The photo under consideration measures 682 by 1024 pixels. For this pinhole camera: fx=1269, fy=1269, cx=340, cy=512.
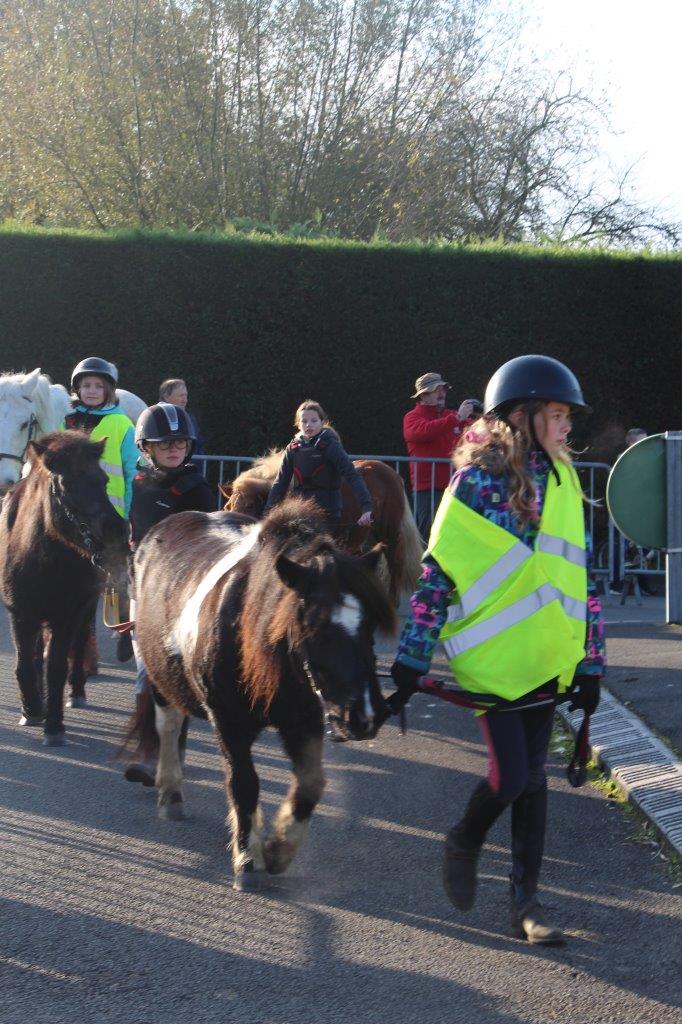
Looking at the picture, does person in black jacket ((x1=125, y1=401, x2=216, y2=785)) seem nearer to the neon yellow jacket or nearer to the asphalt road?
the asphalt road

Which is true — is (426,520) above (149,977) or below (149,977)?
above

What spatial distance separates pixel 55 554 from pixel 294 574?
3652mm

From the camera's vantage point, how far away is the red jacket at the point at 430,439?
1321 cm

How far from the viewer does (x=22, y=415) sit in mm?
10344

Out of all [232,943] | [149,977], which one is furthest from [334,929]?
[149,977]

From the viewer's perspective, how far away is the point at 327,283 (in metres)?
16.7

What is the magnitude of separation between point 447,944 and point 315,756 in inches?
35.7

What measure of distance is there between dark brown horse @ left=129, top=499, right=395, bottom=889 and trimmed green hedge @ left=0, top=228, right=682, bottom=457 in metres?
10.3

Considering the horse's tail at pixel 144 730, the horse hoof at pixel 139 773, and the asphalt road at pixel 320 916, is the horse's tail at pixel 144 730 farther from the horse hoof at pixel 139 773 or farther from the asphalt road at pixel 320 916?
the asphalt road at pixel 320 916

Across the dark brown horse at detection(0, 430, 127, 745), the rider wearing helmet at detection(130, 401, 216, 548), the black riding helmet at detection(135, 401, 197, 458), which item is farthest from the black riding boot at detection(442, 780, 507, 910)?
the dark brown horse at detection(0, 430, 127, 745)

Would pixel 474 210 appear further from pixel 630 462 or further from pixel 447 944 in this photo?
pixel 447 944

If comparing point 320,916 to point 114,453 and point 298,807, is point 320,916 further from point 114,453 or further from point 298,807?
point 114,453

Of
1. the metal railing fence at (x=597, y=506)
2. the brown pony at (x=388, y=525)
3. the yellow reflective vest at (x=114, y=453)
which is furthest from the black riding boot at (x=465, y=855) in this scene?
the metal railing fence at (x=597, y=506)

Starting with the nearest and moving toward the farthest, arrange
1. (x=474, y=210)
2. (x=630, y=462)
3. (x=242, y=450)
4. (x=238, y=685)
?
(x=238, y=685), (x=630, y=462), (x=242, y=450), (x=474, y=210)
